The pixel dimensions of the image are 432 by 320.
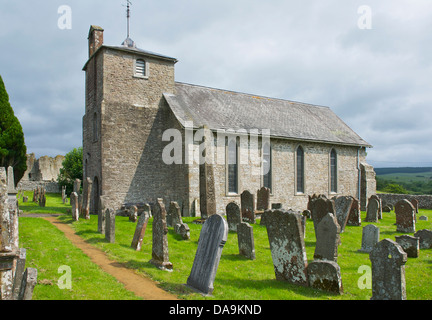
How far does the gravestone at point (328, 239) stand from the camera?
7680 mm

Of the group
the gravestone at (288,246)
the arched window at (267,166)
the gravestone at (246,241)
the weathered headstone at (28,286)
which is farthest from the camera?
the arched window at (267,166)

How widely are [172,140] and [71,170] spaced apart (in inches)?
834

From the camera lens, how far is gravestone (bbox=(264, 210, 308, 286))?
6.88 meters

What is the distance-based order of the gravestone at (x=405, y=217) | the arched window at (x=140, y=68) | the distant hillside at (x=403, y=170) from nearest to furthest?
the gravestone at (x=405, y=217), the arched window at (x=140, y=68), the distant hillside at (x=403, y=170)

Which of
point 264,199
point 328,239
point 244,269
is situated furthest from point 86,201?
point 328,239

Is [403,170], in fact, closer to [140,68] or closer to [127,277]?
[140,68]

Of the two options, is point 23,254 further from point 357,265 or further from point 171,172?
point 171,172

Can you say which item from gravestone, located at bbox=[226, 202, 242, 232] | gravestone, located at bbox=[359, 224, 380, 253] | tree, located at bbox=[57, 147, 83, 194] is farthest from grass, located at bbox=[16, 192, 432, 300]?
tree, located at bbox=[57, 147, 83, 194]

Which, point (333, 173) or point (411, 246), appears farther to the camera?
point (333, 173)

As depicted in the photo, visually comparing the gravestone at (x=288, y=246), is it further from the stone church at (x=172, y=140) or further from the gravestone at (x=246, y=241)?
the stone church at (x=172, y=140)

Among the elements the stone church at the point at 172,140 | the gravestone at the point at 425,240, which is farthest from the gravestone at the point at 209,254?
the stone church at the point at 172,140

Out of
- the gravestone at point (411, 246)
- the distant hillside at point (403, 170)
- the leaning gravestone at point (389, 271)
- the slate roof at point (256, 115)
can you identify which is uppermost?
the slate roof at point (256, 115)

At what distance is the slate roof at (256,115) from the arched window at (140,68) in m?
1.88

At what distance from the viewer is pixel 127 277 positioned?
7395 mm
